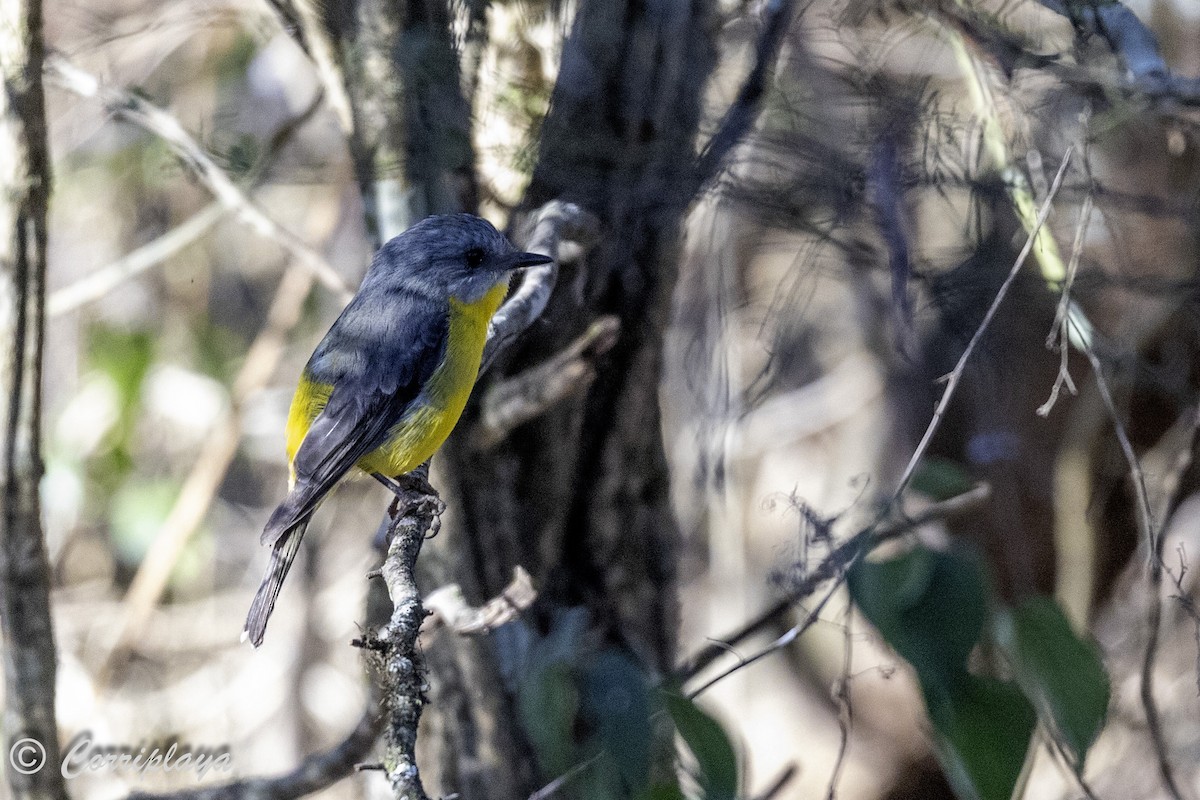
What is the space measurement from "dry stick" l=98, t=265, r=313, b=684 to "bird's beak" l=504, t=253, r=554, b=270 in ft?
9.79

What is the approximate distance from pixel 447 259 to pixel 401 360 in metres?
0.36

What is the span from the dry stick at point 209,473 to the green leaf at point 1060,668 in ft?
14.8

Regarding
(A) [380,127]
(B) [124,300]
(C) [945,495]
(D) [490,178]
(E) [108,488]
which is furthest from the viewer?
(B) [124,300]

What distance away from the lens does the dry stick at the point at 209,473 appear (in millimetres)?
5988

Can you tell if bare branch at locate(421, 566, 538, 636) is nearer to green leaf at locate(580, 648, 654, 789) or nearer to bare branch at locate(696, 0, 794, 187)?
green leaf at locate(580, 648, 654, 789)

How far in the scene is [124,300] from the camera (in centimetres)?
747

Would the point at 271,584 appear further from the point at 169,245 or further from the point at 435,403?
the point at 169,245

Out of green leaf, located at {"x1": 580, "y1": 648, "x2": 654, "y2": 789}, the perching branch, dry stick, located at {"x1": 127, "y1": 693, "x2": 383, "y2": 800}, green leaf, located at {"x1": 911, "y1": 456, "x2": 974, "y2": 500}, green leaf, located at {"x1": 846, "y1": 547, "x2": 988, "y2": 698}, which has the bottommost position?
dry stick, located at {"x1": 127, "y1": 693, "x2": 383, "y2": 800}

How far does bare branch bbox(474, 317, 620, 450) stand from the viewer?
11.0ft

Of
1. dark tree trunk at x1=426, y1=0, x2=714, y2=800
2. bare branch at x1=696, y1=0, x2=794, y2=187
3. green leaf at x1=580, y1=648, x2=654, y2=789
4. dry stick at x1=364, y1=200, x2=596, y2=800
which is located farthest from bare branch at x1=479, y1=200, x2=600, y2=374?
green leaf at x1=580, y1=648, x2=654, y2=789

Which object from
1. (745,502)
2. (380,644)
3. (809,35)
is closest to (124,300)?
(745,502)

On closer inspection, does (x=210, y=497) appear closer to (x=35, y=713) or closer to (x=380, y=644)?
(x=35, y=713)

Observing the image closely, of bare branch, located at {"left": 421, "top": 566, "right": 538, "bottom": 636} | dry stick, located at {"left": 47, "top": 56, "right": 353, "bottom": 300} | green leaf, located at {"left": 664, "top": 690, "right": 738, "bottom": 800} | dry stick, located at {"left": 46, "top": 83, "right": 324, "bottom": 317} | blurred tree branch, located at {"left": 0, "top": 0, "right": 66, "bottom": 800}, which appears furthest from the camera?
dry stick, located at {"left": 46, "top": 83, "right": 324, "bottom": 317}

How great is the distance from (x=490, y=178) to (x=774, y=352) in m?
1.41
